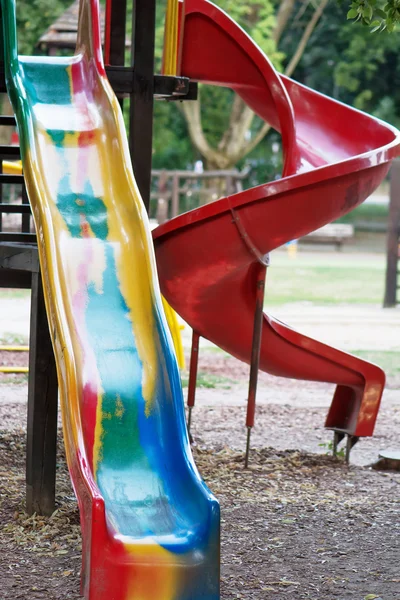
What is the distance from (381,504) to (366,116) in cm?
323

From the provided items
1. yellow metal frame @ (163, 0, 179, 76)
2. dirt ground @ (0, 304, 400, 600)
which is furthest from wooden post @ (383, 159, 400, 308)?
yellow metal frame @ (163, 0, 179, 76)

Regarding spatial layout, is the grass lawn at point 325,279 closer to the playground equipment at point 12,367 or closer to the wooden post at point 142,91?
the playground equipment at point 12,367

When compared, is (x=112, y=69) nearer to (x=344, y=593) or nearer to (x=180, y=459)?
(x=180, y=459)

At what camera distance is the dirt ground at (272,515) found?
4.41 m

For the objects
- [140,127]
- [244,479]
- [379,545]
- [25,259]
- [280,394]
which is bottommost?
[280,394]

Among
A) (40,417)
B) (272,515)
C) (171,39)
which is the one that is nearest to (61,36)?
(171,39)

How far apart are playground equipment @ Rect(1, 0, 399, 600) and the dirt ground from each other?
0.42 m

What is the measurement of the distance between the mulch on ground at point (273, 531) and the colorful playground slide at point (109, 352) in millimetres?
388

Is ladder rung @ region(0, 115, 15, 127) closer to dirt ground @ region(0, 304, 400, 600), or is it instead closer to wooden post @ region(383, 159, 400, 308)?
dirt ground @ region(0, 304, 400, 600)

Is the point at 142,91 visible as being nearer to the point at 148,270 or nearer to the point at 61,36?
the point at 148,270

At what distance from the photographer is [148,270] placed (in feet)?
16.9

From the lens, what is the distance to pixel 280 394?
963cm

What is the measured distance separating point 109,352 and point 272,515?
4.94 feet

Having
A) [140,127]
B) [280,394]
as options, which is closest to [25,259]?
[140,127]
